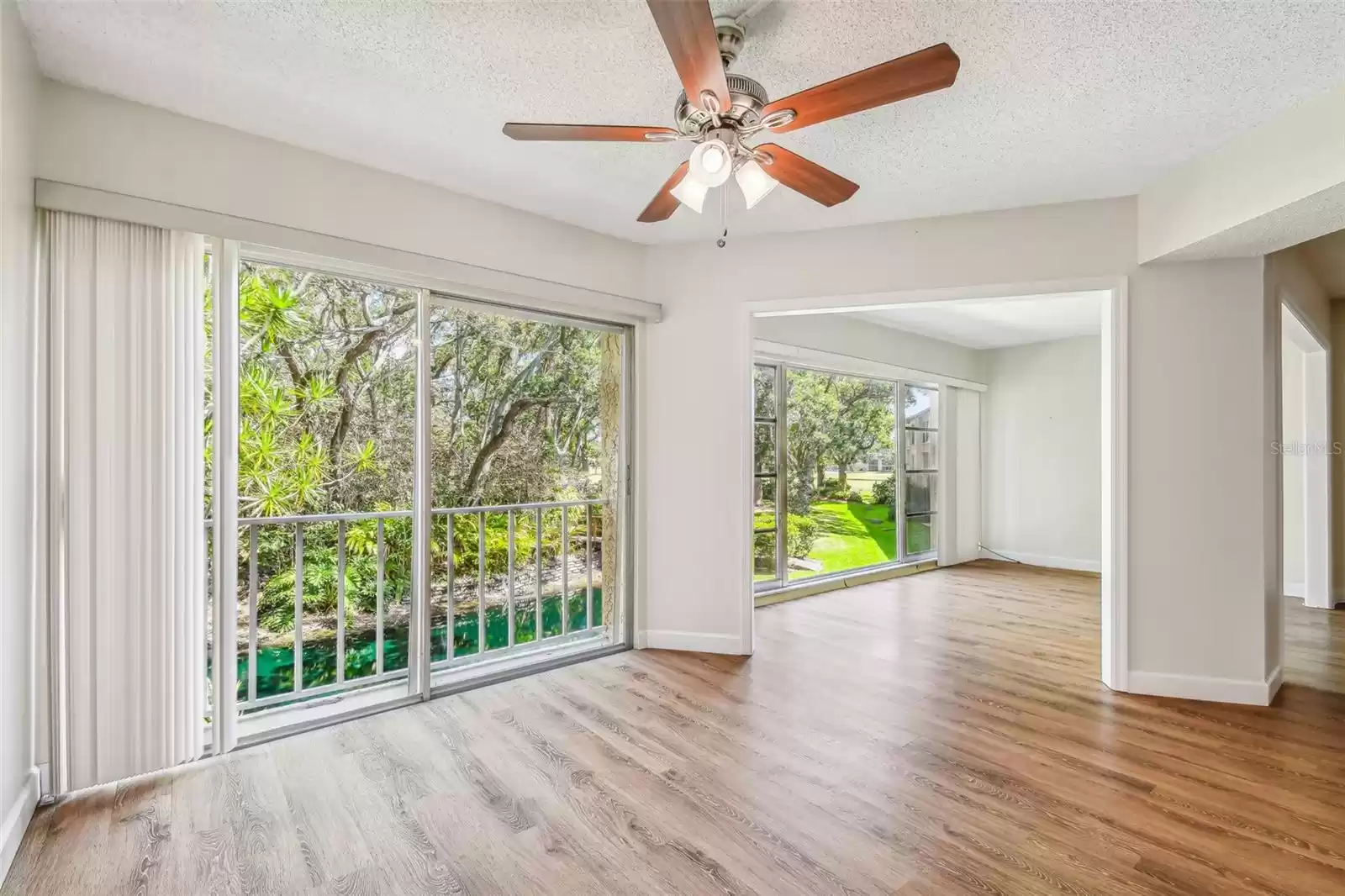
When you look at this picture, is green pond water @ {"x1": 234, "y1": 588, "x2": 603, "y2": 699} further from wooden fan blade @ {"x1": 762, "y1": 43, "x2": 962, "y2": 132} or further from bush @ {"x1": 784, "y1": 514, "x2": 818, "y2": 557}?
wooden fan blade @ {"x1": 762, "y1": 43, "x2": 962, "y2": 132}

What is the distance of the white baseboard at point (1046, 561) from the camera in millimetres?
6429

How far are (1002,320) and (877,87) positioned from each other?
15.8 feet

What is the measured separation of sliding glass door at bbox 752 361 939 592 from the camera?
534 cm

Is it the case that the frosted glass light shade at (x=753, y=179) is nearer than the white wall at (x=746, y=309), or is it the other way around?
the frosted glass light shade at (x=753, y=179)

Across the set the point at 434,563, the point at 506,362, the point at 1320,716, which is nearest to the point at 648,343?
the point at 506,362

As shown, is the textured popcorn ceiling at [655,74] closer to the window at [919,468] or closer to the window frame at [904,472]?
the window frame at [904,472]

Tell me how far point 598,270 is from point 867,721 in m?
2.78

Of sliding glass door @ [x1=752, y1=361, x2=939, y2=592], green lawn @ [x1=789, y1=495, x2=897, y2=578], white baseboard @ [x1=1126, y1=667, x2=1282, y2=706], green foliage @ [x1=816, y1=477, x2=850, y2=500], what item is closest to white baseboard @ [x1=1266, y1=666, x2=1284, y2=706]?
white baseboard @ [x1=1126, y1=667, x2=1282, y2=706]

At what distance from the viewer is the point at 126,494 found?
2.27m

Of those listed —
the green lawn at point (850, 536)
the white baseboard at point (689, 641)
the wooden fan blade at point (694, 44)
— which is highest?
the wooden fan blade at point (694, 44)

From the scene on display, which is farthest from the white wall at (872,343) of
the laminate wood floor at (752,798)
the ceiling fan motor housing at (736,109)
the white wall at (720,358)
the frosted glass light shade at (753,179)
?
the laminate wood floor at (752,798)

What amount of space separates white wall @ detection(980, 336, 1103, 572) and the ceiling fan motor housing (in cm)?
608

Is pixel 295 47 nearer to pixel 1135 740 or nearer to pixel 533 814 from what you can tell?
pixel 533 814

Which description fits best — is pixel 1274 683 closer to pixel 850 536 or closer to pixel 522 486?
pixel 850 536
